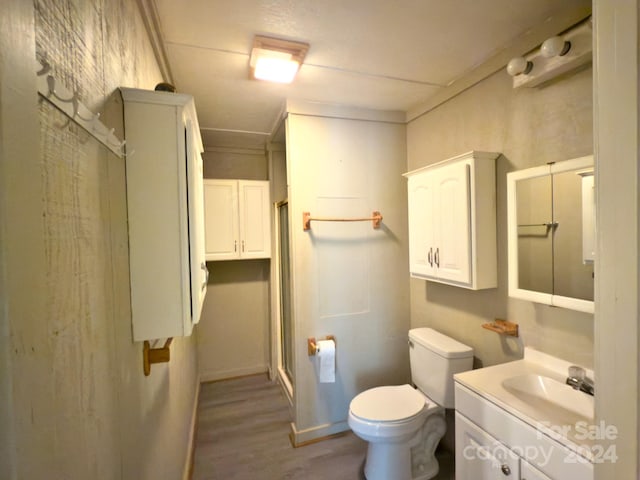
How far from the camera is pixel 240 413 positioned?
260 cm

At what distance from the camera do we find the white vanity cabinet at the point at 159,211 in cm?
92

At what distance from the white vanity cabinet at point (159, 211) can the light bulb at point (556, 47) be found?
1.52 meters

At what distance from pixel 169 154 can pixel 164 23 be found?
862 mm

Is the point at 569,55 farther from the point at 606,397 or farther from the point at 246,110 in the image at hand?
the point at 246,110

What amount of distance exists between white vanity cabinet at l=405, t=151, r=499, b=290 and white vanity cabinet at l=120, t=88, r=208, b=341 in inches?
58.7

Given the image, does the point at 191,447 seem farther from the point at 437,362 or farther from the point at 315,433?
the point at 437,362

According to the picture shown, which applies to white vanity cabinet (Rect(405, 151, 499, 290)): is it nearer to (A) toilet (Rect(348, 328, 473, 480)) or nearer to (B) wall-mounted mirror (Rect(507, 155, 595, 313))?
(B) wall-mounted mirror (Rect(507, 155, 595, 313))

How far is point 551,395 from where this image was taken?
1.34 m

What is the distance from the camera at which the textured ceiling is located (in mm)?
1305

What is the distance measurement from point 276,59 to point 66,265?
1.52 metres

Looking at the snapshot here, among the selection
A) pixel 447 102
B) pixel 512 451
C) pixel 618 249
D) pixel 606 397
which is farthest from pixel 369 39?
pixel 512 451

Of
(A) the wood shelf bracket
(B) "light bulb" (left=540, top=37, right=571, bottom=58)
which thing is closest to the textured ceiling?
(B) "light bulb" (left=540, top=37, right=571, bottom=58)

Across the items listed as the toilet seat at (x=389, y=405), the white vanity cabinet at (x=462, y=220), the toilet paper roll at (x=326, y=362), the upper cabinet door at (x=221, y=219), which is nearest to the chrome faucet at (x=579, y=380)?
the white vanity cabinet at (x=462, y=220)

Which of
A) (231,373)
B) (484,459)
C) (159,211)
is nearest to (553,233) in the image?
(484,459)
